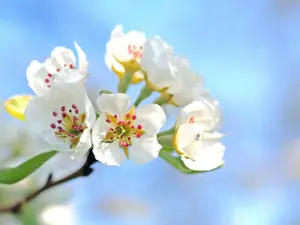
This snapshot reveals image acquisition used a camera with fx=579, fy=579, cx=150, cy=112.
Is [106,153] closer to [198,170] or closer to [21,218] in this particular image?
[198,170]

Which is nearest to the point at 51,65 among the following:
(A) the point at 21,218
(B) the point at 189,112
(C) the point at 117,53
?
(C) the point at 117,53

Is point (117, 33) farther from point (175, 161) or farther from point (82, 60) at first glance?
point (175, 161)

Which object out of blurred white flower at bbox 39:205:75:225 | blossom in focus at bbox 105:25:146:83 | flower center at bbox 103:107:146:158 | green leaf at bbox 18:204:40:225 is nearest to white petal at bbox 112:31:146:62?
blossom in focus at bbox 105:25:146:83

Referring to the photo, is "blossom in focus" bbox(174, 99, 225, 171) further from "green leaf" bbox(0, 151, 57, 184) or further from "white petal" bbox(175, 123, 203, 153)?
"green leaf" bbox(0, 151, 57, 184)

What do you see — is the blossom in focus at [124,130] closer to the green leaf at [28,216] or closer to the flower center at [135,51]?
the flower center at [135,51]

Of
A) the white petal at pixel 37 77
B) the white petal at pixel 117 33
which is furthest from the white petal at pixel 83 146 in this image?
the white petal at pixel 117 33

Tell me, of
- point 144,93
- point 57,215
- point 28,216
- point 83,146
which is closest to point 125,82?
point 144,93
